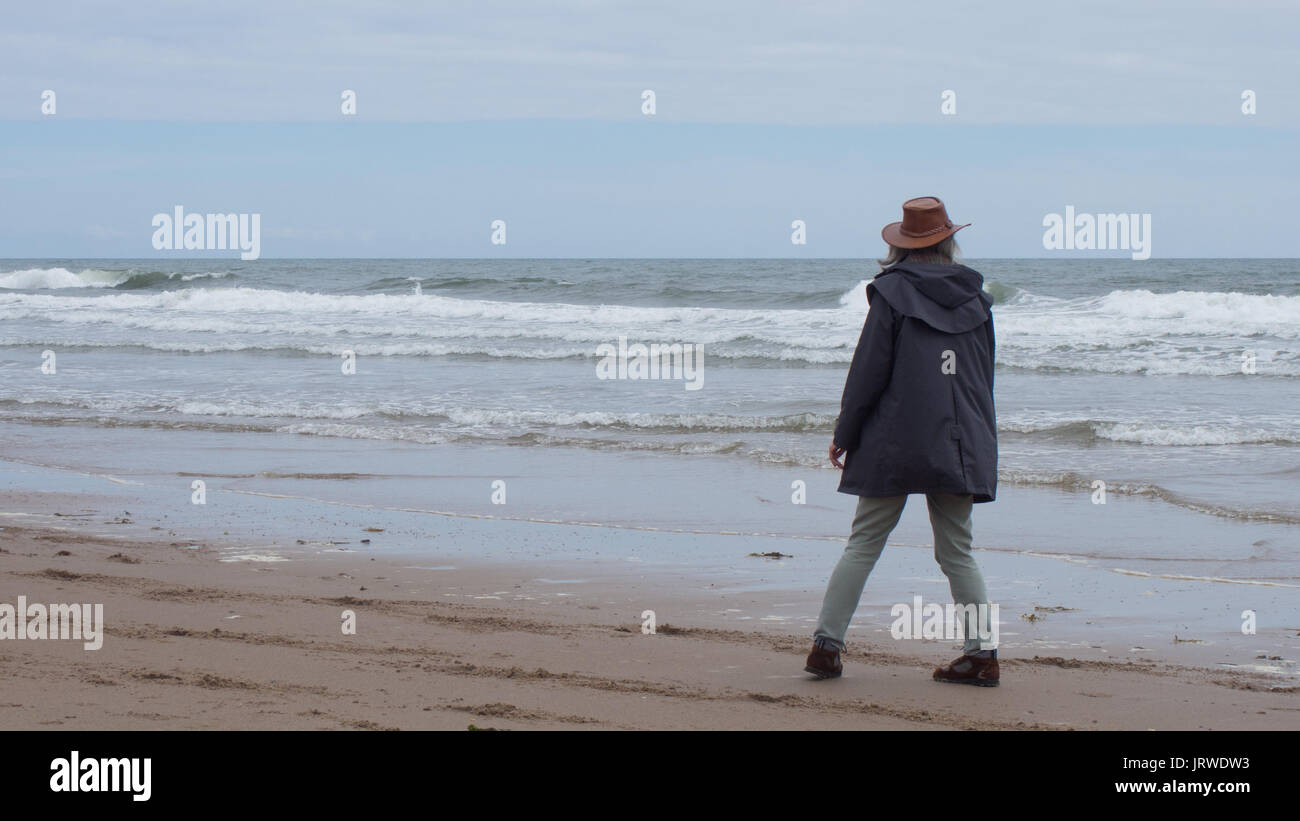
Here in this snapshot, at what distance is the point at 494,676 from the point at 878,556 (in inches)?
58.5

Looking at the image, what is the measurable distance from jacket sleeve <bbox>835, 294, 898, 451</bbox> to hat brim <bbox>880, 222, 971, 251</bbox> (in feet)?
0.83

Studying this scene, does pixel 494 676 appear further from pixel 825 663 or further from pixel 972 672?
pixel 972 672

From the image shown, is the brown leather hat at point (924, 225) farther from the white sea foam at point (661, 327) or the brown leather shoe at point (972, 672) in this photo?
the white sea foam at point (661, 327)

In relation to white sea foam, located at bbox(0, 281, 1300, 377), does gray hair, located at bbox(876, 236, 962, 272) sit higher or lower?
lower

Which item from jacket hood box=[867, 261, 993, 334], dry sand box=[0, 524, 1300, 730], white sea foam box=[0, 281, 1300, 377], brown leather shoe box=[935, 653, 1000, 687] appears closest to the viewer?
dry sand box=[0, 524, 1300, 730]

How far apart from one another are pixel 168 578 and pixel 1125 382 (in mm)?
14603

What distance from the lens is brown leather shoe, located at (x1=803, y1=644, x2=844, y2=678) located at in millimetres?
4449

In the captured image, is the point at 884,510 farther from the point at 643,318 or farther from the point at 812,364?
the point at 643,318

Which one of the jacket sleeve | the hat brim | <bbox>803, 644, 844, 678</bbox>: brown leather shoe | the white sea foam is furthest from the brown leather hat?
the white sea foam

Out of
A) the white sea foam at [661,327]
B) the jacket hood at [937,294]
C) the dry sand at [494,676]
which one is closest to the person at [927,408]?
the jacket hood at [937,294]

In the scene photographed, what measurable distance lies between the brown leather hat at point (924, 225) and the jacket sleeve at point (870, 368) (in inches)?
10.9

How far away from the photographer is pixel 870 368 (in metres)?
4.28

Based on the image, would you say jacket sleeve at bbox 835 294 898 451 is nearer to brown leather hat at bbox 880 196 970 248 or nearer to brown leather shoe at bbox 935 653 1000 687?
brown leather hat at bbox 880 196 970 248

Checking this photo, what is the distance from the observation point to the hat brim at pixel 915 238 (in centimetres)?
433
